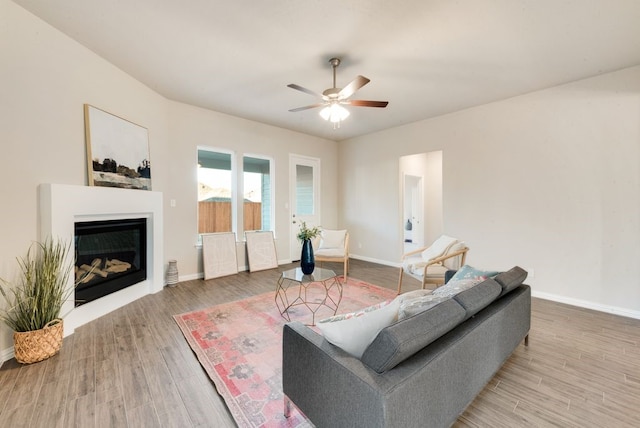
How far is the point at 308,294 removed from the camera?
355 cm

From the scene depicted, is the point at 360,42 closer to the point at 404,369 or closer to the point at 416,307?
the point at 416,307

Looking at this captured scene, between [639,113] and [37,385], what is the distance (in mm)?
5962

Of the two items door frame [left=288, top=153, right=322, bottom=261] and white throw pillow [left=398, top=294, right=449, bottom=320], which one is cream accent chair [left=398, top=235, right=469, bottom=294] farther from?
door frame [left=288, top=153, right=322, bottom=261]

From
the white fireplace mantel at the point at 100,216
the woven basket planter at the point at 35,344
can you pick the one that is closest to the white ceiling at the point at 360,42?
the white fireplace mantel at the point at 100,216

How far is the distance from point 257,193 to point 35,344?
3.60m

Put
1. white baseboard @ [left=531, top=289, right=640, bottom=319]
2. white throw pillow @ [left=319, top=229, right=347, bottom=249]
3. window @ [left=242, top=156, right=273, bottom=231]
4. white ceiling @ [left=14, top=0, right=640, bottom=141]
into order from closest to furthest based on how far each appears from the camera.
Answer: white ceiling @ [left=14, top=0, right=640, bottom=141] < white baseboard @ [left=531, top=289, right=640, bottom=319] < white throw pillow @ [left=319, top=229, right=347, bottom=249] < window @ [left=242, top=156, right=273, bottom=231]

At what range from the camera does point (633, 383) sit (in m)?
1.85

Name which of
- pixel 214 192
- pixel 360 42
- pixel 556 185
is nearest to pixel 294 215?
pixel 214 192

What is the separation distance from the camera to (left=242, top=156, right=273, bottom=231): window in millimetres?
5027

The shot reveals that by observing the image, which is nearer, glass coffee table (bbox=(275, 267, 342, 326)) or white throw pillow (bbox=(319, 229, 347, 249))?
glass coffee table (bbox=(275, 267, 342, 326))

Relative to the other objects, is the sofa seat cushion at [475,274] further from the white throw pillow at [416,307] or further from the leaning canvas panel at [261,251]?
the leaning canvas panel at [261,251]

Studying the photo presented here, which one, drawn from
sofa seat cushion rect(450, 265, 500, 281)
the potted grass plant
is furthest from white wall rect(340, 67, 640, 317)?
the potted grass plant

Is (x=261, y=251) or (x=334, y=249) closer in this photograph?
(x=334, y=249)

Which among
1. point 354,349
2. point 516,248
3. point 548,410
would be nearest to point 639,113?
point 516,248
